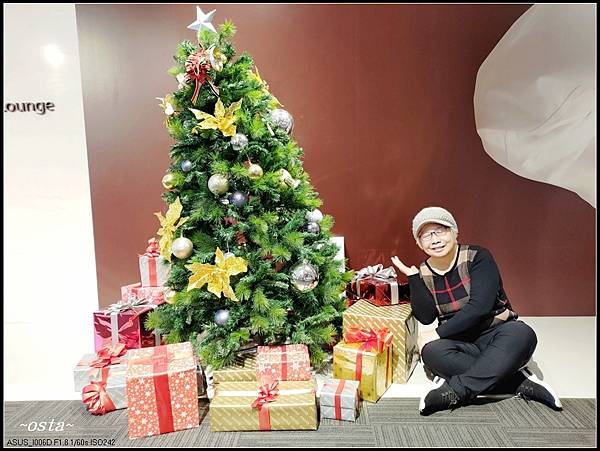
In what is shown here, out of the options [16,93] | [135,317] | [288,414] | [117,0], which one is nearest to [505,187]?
[288,414]

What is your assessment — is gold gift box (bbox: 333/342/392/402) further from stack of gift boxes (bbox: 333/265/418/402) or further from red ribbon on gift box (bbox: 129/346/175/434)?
red ribbon on gift box (bbox: 129/346/175/434)

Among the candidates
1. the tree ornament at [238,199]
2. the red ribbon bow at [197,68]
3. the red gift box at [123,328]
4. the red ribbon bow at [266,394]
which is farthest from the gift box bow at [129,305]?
the red ribbon bow at [197,68]

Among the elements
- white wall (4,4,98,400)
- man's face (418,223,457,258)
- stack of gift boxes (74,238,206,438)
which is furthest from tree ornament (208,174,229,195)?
white wall (4,4,98,400)

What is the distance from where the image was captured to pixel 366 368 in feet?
7.22

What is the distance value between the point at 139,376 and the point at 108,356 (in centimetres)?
49

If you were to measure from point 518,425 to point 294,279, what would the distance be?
45.1 inches

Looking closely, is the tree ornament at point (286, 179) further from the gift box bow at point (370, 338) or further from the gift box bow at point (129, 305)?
the gift box bow at point (129, 305)

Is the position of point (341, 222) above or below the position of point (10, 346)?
above

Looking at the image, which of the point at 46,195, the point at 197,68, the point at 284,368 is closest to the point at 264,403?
the point at 284,368

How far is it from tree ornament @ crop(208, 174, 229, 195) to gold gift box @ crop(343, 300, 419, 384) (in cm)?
90

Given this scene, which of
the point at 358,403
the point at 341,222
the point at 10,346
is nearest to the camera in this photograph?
the point at 358,403

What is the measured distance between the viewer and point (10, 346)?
3.07 meters

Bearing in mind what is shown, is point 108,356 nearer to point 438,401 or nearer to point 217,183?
point 217,183

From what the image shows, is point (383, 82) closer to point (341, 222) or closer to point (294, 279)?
point (341, 222)
